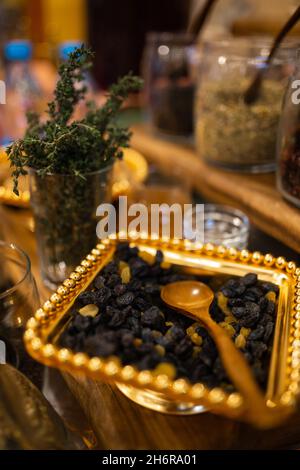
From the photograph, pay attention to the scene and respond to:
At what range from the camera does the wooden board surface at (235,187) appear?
0.60m

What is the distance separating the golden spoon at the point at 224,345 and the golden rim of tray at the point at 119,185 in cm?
25

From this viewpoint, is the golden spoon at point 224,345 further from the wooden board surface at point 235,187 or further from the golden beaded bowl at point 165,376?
the wooden board surface at point 235,187

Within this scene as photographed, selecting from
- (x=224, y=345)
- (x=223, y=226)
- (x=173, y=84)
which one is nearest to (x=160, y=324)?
(x=224, y=345)

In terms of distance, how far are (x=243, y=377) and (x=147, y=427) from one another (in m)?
0.12

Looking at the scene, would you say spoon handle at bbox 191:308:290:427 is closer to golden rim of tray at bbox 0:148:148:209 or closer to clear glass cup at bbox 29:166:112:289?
clear glass cup at bbox 29:166:112:289

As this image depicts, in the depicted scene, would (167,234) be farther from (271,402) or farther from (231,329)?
(271,402)

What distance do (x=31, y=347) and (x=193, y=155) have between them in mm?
552

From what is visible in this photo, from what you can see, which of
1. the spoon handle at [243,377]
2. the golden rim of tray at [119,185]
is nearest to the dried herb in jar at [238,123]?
the golden rim of tray at [119,185]

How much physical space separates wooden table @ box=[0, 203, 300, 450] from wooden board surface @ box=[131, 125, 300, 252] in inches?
9.9

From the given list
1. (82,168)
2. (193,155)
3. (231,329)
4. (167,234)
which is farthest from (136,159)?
(231,329)

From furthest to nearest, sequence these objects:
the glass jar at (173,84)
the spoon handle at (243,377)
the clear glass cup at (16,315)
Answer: the glass jar at (173,84) < the clear glass cup at (16,315) < the spoon handle at (243,377)

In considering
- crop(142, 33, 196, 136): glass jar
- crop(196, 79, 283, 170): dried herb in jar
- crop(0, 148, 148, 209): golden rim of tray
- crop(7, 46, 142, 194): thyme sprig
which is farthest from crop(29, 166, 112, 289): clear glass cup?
crop(142, 33, 196, 136): glass jar

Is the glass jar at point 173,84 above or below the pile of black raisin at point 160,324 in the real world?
above

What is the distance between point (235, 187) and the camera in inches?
27.6
